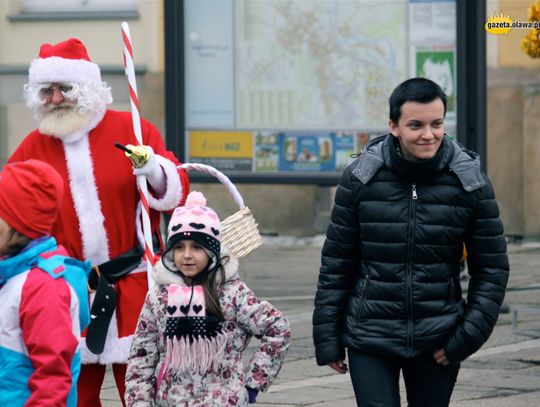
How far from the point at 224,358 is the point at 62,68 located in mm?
1635

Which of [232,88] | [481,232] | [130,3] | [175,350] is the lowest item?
[175,350]

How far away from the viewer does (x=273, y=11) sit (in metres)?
11.0

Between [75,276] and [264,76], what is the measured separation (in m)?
6.83

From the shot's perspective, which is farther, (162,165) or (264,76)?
(264,76)

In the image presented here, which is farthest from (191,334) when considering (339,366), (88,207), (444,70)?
(444,70)

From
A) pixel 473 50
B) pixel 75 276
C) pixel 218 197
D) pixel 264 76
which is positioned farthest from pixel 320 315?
pixel 218 197

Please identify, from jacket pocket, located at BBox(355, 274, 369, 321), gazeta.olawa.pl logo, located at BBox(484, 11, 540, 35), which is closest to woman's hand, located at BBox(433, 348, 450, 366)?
jacket pocket, located at BBox(355, 274, 369, 321)

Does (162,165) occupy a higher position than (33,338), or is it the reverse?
(162,165)

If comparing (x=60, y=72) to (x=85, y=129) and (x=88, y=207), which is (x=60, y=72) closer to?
(x=85, y=129)

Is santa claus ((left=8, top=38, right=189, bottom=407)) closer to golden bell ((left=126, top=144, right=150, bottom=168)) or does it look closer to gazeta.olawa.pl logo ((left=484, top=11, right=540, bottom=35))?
golden bell ((left=126, top=144, right=150, bottom=168))

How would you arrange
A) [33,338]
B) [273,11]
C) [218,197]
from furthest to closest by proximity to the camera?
[218,197]
[273,11]
[33,338]

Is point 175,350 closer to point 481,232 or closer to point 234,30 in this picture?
point 481,232

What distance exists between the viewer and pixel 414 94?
4.92 metres

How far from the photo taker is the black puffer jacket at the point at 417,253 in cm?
493
